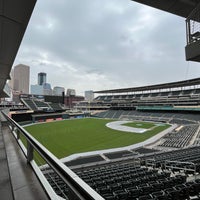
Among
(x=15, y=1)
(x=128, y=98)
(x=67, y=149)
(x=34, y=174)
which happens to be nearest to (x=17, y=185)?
(x=34, y=174)

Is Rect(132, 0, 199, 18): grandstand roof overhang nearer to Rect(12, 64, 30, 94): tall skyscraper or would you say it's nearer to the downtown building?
Rect(12, 64, 30, 94): tall skyscraper

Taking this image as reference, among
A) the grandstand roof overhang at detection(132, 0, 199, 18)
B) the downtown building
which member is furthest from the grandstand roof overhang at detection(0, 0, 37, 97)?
the downtown building

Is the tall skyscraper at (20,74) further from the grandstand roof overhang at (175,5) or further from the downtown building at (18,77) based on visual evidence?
the grandstand roof overhang at (175,5)

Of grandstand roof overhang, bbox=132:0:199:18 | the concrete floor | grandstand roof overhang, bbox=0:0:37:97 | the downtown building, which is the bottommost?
the concrete floor

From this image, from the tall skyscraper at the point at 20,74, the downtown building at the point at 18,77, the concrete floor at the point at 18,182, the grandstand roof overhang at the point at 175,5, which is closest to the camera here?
the concrete floor at the point at 18,182

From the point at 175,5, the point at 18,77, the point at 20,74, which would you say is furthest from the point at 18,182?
the point at 18,77

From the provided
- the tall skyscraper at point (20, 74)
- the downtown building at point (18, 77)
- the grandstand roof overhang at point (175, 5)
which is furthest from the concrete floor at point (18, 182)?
the downtown building at point (18, 77)

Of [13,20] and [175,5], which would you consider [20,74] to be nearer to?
[13,20]

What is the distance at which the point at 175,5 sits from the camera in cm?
352

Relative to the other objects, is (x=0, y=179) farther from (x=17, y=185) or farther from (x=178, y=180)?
(x=178, y=180)

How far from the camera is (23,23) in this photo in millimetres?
2641

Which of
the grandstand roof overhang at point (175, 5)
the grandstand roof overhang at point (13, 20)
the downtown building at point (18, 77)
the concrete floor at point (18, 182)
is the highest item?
the downtown building at point (18, 77)

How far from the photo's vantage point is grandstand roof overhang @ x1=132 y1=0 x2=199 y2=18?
132 inches

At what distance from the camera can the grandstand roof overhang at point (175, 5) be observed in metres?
3.36
